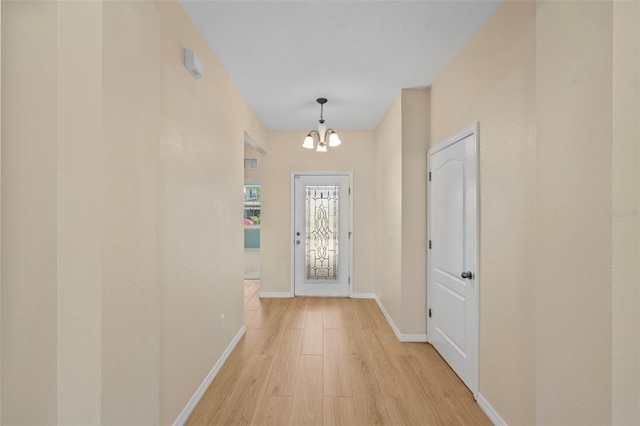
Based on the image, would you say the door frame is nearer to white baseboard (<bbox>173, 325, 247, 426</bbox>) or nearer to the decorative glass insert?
the decorative glass insert

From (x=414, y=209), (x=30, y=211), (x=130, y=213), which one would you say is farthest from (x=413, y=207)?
(x=30, y=211)

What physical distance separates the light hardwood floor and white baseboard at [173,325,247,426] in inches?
1.5

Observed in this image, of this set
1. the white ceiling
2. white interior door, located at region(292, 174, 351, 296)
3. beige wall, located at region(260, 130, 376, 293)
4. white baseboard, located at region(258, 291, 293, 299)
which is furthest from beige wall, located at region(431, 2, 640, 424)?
white baseboard, located at region(258, 291, 293, 299)

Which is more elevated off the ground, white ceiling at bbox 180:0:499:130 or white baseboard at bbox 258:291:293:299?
white ceiling at bbox 180:0:499:130

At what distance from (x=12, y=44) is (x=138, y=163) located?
0.55 metres

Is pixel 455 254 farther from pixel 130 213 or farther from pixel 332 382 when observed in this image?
pixel 130 213

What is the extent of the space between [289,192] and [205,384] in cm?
297

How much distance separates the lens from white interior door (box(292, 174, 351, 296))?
474cm

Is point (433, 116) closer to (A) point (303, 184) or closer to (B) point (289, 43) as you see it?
(B) point (289, 43)

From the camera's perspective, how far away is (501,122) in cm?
182

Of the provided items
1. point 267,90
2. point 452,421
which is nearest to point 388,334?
point 452,421

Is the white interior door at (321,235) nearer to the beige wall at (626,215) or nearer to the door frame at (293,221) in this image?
the door frame at (293,221)

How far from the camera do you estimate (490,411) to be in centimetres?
193

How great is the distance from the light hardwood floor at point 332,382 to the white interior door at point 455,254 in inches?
8.8
